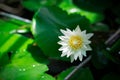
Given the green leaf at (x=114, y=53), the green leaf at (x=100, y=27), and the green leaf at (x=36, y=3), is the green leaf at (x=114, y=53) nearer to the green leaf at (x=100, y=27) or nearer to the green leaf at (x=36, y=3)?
the green leaf at (x=100, y=27)

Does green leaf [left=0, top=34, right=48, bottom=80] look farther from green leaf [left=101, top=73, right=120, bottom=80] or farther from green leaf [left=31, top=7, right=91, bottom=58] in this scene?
green leaf [left=101, top=73, right=120, bottom=80]

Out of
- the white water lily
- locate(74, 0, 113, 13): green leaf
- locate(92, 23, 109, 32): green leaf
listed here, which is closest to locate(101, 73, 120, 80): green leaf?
the white water lily

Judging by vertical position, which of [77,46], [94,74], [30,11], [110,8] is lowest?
[94,74]

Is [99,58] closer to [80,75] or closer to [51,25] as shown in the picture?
[80,75]

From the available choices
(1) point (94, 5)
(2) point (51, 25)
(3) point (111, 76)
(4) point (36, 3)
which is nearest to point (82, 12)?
(1) point (94, 5)

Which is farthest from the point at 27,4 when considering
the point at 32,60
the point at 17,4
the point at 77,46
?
the point at 77,46

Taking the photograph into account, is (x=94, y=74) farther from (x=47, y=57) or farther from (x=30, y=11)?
(x=30, y=11)
